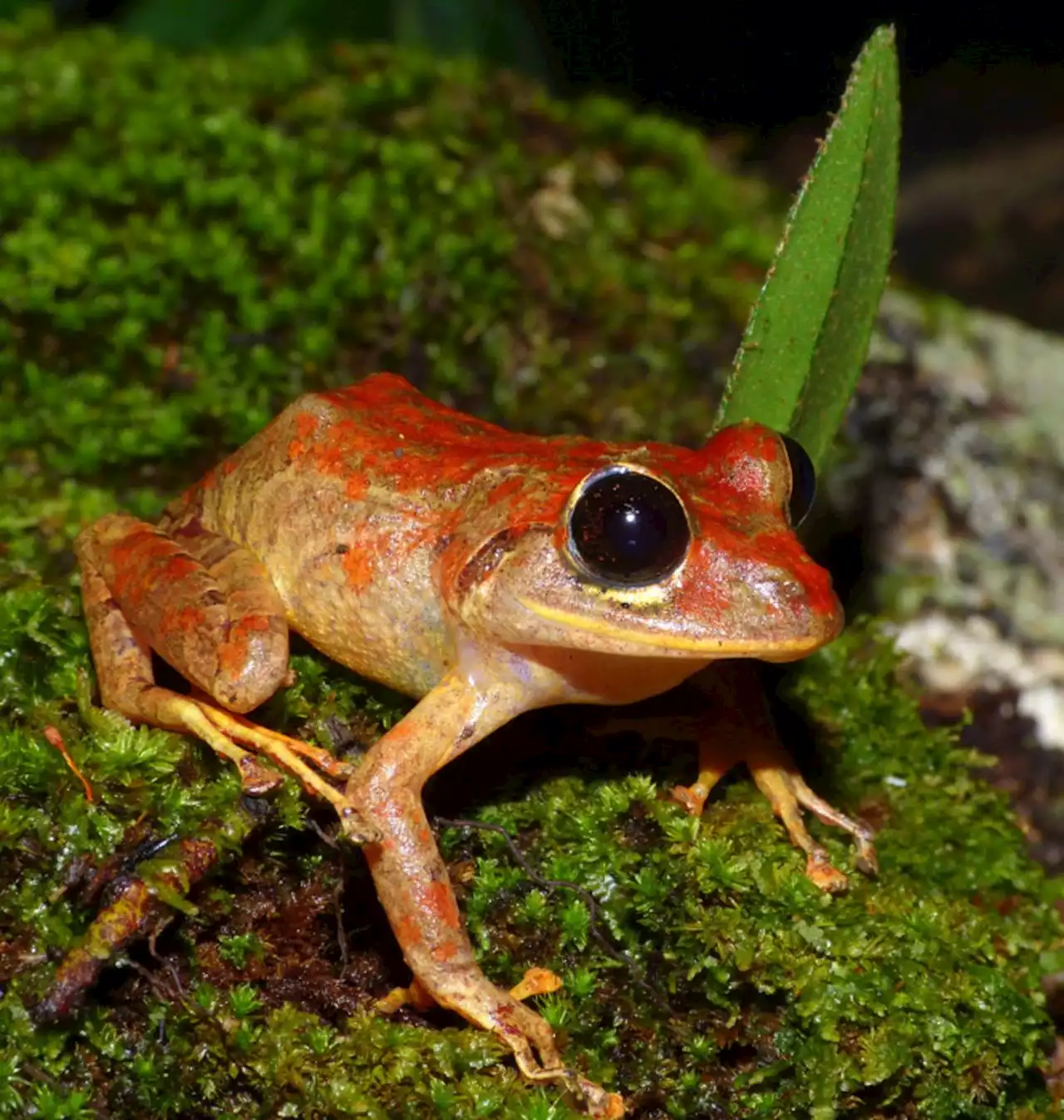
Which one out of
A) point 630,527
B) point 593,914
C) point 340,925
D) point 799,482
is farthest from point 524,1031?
point 799,482

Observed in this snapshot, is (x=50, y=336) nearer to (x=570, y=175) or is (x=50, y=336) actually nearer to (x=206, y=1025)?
(x=570, y=175)

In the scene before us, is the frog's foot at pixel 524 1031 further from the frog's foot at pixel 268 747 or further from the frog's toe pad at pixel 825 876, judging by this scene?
the frog's toe pad at pixel 825 876

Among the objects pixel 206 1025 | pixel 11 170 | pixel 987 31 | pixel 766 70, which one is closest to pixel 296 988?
pixel 206 1025

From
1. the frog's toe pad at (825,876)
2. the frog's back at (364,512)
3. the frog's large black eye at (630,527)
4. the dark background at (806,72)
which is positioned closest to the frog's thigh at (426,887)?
the frog's back at (364,512)

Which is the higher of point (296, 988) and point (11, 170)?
point (11, 170)

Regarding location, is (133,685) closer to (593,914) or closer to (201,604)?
(201,604)
